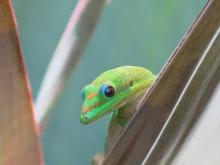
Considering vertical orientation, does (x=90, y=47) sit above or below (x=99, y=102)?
below

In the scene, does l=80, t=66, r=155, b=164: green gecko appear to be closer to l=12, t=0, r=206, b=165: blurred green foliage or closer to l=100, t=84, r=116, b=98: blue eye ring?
l=100, t=84, r=116, b=98: blue eye ring

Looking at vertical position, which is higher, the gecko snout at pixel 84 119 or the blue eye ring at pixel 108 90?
the blue eye ring at pixel 108 90

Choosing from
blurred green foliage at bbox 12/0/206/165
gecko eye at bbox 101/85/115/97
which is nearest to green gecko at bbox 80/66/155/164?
gecko eye at bbox 101/85/115/97

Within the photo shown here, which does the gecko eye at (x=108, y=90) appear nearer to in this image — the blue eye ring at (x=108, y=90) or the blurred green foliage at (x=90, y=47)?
the blue eye ring at (x=108, y=90)

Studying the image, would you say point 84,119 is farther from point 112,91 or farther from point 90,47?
point 90,47

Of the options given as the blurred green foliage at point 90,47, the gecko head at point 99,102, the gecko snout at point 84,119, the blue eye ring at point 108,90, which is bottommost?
the blurred green foliage at point 90,47

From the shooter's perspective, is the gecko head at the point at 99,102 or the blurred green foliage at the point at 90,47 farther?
the blurred green foliage at the point at 90,47

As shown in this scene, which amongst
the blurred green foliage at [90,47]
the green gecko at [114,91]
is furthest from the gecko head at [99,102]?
the blurred green foliage at [90,47]

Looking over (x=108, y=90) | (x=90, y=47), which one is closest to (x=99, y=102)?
(x=108, y=90)
